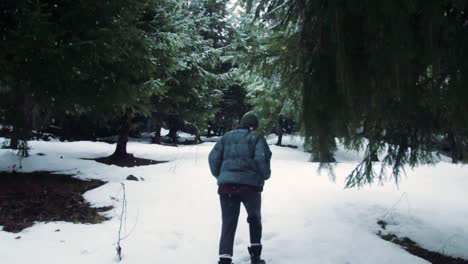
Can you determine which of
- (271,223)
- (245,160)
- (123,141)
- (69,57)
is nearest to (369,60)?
(245,160)

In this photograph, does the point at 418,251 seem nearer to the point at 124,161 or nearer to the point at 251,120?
the point at 251,120

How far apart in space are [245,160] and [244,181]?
0.79 ft

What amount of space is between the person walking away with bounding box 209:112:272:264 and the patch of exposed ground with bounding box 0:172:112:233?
2.65 meters

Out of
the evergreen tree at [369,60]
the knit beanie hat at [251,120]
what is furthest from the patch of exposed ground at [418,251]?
the knit beanie hat at [251,120]

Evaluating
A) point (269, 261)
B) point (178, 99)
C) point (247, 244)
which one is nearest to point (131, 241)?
point (247, 244)

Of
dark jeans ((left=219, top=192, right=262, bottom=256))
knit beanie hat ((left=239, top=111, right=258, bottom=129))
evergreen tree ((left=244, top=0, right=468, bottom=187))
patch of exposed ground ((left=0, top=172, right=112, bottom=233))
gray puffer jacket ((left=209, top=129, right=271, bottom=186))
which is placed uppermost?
evergreen tree ((left=244, top=0, right=468, bottom=187))

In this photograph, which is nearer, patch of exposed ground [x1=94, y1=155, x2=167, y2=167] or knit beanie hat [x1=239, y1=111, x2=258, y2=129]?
knit beanie hat [x1=239, y1=111, x2=258, y2=129]

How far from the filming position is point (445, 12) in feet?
10.5

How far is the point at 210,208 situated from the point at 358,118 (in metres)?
4.18

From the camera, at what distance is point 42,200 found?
23.9 feet

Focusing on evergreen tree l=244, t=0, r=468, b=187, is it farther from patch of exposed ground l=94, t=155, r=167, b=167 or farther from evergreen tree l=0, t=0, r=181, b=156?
patch of exposed ground l=94, t=155, r=167, b=167

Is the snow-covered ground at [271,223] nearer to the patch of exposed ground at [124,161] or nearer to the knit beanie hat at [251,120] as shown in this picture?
the knit beanie hat at [251,120]

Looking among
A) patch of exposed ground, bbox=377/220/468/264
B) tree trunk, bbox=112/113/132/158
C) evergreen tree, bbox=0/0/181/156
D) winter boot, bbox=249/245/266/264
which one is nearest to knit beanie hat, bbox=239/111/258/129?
winter boot, bbox=249/245/266/264

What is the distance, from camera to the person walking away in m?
4.70
